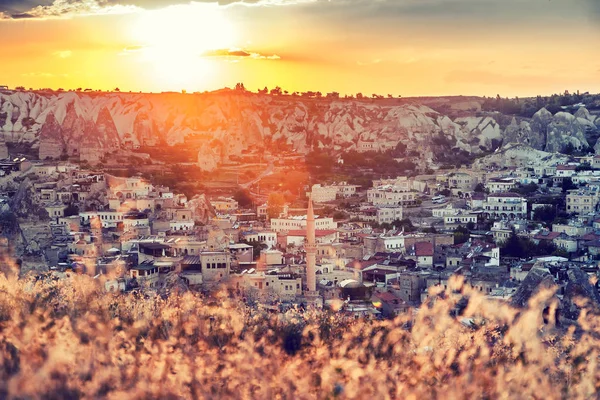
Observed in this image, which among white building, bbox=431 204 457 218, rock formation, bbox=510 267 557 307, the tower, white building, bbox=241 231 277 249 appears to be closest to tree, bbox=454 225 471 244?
white building, bbox=431 204 457 218

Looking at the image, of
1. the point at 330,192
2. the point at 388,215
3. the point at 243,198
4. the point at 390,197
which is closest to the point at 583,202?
the point at 388,215

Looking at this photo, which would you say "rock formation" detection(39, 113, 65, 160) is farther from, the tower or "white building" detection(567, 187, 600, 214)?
the tower

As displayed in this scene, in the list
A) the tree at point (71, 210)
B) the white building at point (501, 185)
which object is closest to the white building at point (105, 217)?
the tree at point (71, 210)

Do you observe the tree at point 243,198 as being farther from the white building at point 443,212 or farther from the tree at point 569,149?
the tree at point 569,149

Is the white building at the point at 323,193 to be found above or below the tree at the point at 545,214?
above

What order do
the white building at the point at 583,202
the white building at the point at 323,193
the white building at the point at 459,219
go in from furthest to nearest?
the white building at the point at 323,193, the white building at the point at 583,202, the white building at the point at 459,219

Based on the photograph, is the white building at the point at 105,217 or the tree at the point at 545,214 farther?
the tree at the point at 545,214
